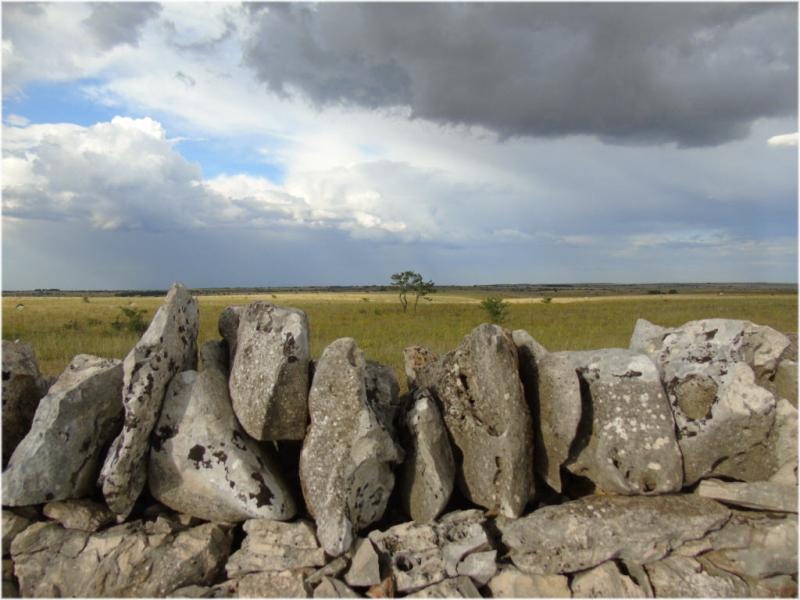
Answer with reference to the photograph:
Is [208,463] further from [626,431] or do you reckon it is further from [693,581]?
[693,581]

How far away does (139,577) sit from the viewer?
491 cm

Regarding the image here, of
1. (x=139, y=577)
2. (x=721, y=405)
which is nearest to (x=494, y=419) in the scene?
(x=721, y=405)

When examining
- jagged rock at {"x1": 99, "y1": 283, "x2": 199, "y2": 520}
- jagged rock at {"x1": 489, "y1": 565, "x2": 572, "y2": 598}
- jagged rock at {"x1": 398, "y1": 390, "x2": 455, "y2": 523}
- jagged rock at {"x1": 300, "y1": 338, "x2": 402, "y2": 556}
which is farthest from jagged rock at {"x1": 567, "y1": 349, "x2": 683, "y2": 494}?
jagged rock at {"x1": 99, "y1": 283, "x2": 199, "y2": 520}

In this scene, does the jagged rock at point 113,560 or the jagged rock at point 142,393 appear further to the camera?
the jagged rock at point 142,393

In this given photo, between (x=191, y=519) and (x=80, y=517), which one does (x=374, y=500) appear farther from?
(x=80, y=517)

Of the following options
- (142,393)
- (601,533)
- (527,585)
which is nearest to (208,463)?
(142,393)

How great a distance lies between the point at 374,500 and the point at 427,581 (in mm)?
902

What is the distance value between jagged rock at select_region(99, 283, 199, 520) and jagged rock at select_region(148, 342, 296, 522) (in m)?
0.16

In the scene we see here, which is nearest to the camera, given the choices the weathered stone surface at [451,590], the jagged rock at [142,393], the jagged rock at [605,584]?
the weathered stone surface at [451,590]

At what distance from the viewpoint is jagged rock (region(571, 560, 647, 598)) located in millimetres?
4859

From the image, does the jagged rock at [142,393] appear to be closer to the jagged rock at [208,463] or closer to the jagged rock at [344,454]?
the jagged rock at [208,463]

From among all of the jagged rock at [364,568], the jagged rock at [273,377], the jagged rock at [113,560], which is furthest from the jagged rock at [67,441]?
the jagged rock at [364,568]

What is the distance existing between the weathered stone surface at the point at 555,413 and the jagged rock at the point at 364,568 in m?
1.94

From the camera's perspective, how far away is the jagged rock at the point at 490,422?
538cm
